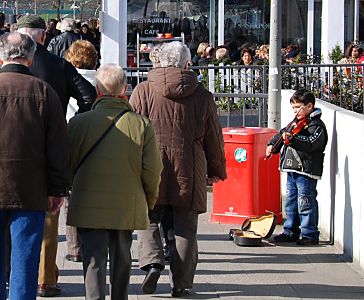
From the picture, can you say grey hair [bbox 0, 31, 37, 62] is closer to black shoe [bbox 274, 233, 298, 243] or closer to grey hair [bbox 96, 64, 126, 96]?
grey hair [bbox 96, 64, 126, 96]

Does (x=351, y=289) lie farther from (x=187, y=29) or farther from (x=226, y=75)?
(x=187, y=29)

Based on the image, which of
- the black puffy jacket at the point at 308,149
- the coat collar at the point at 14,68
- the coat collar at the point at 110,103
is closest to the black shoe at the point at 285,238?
the black puffy jacket at the point at 308,149

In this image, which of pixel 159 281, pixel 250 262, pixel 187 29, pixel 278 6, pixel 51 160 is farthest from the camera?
pixel 187 29

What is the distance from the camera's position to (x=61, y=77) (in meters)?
6.52

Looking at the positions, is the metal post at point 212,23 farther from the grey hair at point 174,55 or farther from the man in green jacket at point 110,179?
the man in green jacket at point 110,179

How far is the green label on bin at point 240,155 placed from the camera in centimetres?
904

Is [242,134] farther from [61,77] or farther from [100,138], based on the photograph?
[100,138]

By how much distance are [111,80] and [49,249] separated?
1432 mm

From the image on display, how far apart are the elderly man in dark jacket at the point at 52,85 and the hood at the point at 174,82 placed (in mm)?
455

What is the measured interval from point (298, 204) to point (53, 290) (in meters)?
2.65

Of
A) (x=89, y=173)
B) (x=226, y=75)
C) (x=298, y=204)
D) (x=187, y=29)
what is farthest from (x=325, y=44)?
(x=89, y=173)

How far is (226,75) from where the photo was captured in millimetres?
13984

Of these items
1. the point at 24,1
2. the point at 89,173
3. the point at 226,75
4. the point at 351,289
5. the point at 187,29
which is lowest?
the point at 351,289

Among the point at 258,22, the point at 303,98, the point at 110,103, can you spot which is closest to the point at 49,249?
the point at 110,103
